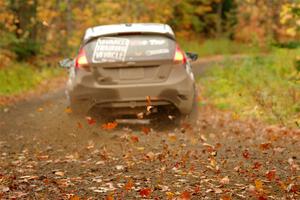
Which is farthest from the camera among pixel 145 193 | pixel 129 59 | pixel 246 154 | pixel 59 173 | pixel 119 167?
pixel 129 59

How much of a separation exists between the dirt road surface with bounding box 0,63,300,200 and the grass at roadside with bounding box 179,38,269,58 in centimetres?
2723

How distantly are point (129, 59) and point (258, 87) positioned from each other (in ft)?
16.9

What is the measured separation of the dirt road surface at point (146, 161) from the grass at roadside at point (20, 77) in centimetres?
632

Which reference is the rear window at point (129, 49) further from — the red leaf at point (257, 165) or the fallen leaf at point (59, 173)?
the red leaf at point (257, 165)

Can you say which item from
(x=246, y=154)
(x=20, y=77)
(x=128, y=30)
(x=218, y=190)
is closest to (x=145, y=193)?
(x=218, y=190)

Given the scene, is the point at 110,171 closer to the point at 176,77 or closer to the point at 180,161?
the point at 180,161

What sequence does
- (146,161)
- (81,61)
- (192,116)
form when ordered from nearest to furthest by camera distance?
(146,161)
(81,61)
(192,116)

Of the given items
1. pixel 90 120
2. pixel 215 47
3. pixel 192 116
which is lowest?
pixel 215 47

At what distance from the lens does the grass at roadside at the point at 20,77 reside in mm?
18547

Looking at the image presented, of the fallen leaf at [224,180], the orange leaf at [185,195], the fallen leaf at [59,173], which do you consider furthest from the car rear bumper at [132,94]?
the orange leaf at [185,195]

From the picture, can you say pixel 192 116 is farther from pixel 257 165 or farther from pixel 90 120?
pixel 257 165

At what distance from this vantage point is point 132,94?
33.6 ft

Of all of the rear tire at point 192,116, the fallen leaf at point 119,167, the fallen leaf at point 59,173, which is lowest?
the rear tire at point 192,116

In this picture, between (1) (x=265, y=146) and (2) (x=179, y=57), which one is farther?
(2) (x=179, y=57)
